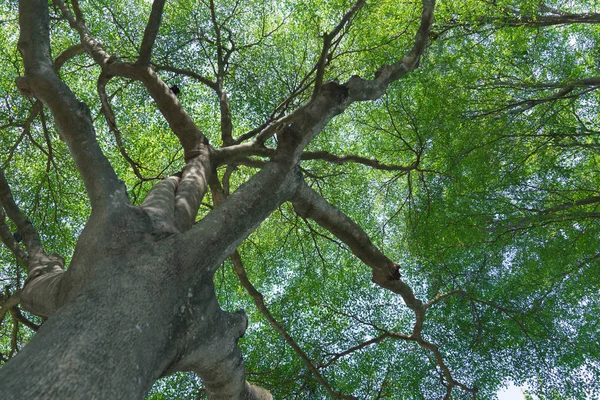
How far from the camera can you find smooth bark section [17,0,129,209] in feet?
11.1

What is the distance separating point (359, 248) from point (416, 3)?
20.7ft

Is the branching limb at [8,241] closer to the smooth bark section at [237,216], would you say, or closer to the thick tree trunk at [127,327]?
the thick tree trunk at [127,327]

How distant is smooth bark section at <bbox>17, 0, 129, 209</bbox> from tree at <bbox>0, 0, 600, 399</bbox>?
962 mm

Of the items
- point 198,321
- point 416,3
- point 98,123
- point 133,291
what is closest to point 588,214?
point 416,3

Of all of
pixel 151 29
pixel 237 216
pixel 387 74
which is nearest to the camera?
pixel 237 216

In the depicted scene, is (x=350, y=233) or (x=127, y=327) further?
(x=350, y=233)

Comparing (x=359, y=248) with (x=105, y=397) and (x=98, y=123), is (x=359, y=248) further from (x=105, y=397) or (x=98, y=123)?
(x=98, y=123)

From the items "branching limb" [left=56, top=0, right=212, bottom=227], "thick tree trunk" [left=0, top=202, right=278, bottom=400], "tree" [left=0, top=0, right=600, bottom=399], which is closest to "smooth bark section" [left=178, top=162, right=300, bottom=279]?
"thick tree trunk" [left=0, top=202, right=278, bottom=400]

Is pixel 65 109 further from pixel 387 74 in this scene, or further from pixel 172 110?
pixel 387 74

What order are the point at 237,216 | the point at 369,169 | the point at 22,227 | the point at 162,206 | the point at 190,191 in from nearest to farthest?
1. the point at 237,216
2. the point at 162,206
3. the point at 190,191
4. the point at 22,227
5. the point at 369,169

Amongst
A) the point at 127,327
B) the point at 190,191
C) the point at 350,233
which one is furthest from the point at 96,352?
the point at 350,233

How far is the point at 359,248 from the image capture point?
17.2ft

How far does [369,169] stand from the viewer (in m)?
11.1

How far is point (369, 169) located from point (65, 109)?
325 inches
